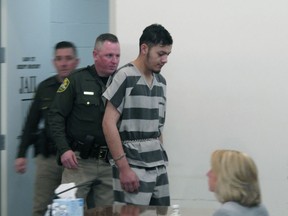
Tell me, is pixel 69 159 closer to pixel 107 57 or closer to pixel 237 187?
pixel 107 57

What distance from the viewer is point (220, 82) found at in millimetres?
3670

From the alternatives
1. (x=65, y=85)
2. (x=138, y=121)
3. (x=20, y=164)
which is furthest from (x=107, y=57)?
A: (x=20, y=164)

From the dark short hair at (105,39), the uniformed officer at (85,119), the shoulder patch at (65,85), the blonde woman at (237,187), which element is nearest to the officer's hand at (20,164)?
the uniformed officer at (85,119)

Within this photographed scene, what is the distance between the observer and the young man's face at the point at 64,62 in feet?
12.8

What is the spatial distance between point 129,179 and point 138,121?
1.00 ft

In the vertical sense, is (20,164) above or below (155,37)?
below

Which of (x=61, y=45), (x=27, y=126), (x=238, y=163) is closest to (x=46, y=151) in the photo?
(x=27, y=126)

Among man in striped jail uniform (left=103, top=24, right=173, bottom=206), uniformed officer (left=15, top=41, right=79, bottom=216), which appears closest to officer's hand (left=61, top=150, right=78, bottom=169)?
man in striped jail uniform (left=103, top=24, right=173, bottom=206)

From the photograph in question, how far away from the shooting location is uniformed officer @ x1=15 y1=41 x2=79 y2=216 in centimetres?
388

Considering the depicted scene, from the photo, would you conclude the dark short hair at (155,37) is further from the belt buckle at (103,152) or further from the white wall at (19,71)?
the white wall at (19,71)

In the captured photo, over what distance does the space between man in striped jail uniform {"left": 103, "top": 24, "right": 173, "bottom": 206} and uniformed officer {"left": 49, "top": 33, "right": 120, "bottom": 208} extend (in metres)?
0.26

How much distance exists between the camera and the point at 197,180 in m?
3.75

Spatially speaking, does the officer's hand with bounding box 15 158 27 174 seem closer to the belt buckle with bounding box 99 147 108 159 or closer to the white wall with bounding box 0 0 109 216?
the white wall with bounding box 0 0 109 216

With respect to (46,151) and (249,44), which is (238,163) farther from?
(46,151)
